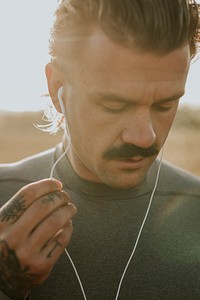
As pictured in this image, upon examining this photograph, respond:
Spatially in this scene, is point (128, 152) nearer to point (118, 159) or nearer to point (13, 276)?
point (118, 159)

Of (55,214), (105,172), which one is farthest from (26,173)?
(55,214)

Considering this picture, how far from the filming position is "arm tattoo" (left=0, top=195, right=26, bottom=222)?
8.16 ft

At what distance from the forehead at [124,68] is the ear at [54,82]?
26 centimetres

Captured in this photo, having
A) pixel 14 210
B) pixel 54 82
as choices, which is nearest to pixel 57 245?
pixel 14 210

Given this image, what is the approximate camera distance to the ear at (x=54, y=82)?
332 cm

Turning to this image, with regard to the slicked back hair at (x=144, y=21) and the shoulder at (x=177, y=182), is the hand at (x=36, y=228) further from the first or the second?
the shoulder at (x=177, y=182)

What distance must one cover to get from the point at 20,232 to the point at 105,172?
81 cm

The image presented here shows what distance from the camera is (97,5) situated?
3.13 metres

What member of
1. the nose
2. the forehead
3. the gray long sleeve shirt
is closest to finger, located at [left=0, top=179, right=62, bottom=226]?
the nose

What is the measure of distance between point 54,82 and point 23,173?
24.5 inches

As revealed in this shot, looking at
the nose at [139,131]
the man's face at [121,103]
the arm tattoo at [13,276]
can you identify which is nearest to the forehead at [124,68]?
the man's face at [121,103]

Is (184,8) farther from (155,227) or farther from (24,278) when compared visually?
(24,278)

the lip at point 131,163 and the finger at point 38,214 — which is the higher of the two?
the finger at point 38,214

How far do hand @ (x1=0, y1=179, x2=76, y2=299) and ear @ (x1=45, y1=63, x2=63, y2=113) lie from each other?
0.94 metres
